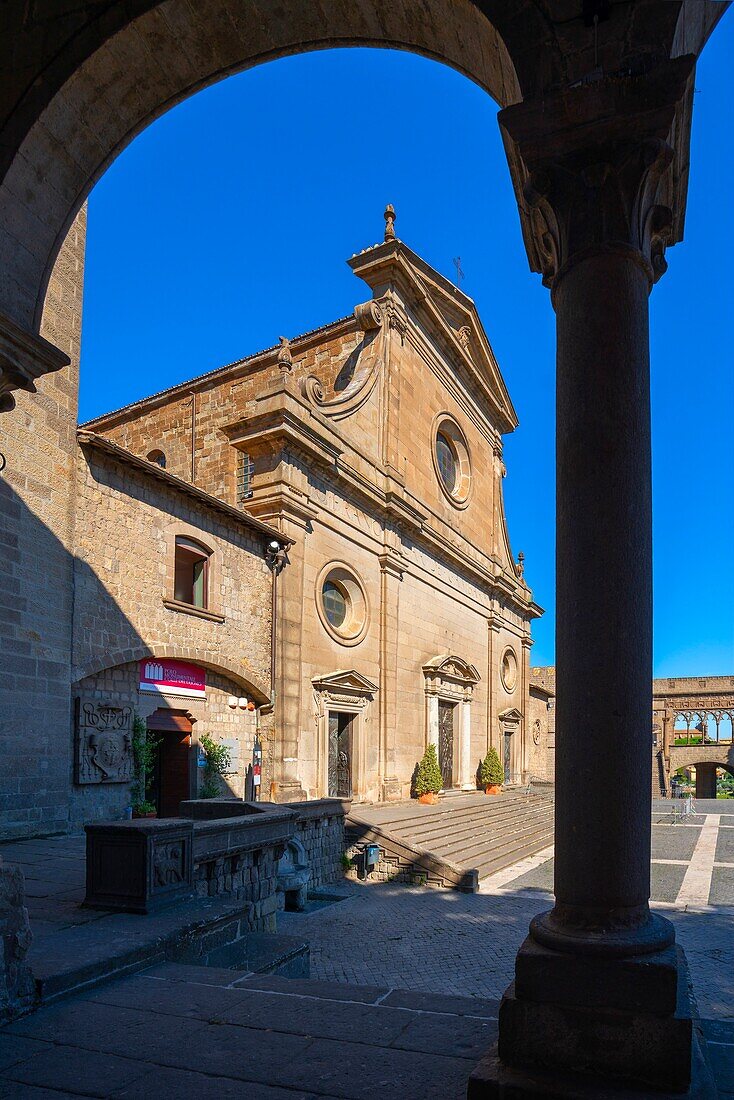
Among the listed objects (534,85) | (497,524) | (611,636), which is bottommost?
(611,636)

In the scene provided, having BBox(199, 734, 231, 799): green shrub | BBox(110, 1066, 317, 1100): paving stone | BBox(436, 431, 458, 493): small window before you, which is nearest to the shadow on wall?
BBox(199, 734, 231, 799): green shrub

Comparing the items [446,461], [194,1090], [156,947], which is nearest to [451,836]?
[156,947]

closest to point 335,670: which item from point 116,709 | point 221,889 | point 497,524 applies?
point 116,709

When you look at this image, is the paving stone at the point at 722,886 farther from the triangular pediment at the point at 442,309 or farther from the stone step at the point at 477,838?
the triangular pediment at the point at 442,309

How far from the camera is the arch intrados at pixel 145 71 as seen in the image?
4277mm

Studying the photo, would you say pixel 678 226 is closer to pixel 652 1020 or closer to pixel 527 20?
pixel 527 20

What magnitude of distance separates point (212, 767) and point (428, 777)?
8825mm

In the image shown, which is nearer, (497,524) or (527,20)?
(527,20)

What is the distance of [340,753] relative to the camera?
20.5m

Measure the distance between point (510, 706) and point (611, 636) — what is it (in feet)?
105

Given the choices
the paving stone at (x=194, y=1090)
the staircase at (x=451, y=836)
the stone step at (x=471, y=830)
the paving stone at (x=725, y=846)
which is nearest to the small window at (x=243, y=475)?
the staircase at (x=451, y=836)

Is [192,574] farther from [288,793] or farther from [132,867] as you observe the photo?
[132,867]

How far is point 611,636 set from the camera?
308cm

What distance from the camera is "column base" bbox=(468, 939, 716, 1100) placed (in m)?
2.64
